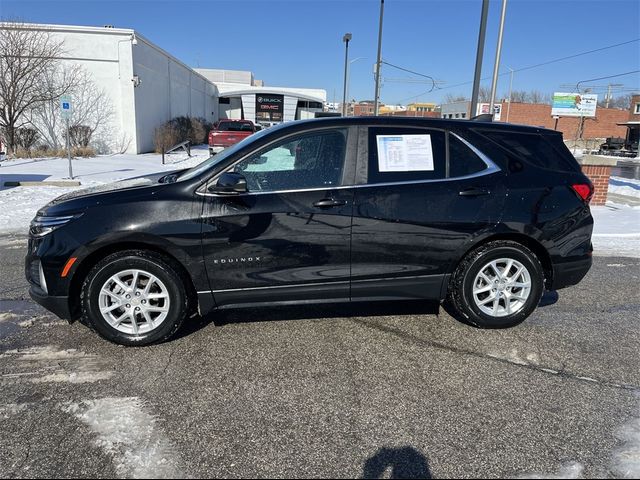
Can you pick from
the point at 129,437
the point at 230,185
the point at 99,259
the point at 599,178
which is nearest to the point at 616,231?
the point at 599,178

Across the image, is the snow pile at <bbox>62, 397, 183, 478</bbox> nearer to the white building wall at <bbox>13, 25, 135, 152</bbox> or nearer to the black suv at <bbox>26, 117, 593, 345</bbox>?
the black suv at <bbox>26, 117, 593, 345</bbox>

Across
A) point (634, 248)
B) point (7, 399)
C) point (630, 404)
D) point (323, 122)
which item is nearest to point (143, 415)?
point (7, 399)

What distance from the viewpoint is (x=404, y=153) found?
12.7 ft

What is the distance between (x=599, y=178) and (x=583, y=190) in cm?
820

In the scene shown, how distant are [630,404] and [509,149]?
2196mm

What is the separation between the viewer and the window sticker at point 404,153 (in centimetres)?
383

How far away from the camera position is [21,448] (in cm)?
250

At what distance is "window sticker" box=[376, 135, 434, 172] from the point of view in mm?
3826

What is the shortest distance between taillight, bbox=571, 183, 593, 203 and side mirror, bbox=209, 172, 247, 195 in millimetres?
2936

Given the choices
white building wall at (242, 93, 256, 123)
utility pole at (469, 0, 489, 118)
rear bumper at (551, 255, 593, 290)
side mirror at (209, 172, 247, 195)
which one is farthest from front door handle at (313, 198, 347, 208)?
white building wall at (242, 93, 256, 123)

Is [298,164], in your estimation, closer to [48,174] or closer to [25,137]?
[48,174]

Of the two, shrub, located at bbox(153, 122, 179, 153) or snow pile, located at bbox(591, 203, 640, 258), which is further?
shrub, located at bbox(153, 122, 179, 153)

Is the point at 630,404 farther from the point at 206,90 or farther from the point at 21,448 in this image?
the point at 206,90

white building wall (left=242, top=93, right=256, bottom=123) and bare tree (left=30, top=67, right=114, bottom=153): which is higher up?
white building wall (left=242, top=93, right=256, bottom=123)
